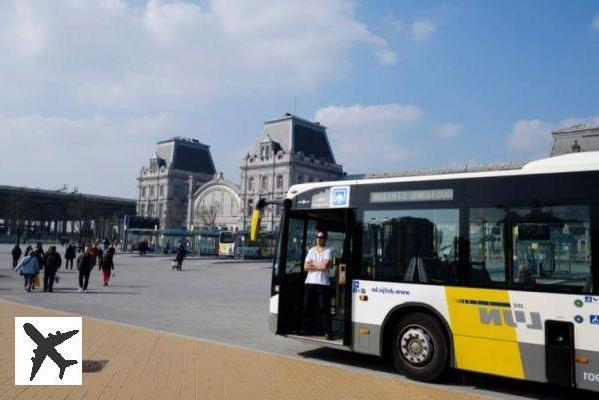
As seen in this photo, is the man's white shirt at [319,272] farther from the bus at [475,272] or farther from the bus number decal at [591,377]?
the bus number decal at [591,377]

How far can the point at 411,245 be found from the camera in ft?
25.2

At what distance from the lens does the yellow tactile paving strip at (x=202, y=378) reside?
6.28 m

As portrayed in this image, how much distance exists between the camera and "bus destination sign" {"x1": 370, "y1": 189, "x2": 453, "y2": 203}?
7621mm

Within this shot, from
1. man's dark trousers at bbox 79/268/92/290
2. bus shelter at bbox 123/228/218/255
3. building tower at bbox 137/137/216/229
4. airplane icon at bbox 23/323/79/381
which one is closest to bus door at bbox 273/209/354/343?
airplane icon at bbox 23/323/79/381

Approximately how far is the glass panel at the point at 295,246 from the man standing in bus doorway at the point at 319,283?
455 millimetres

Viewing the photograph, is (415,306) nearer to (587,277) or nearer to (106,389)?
(587,277)

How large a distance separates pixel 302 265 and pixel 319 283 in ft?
2.47

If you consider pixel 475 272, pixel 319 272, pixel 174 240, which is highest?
pixel 174 240

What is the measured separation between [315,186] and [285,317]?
2.27 meters

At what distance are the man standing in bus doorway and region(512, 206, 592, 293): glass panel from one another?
2991 mm

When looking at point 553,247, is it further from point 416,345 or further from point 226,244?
point 226,244

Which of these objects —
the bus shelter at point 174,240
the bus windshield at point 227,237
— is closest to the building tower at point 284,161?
the bus shelter at point 174,240

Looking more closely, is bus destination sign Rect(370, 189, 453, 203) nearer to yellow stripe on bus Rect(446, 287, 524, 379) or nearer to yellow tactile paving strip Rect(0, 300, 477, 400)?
yellow stripe on bus Rect(446, 287, 524, 379)

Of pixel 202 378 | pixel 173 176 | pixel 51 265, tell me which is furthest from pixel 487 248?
pixel 173 176
